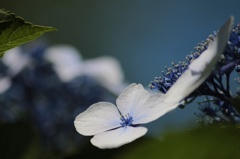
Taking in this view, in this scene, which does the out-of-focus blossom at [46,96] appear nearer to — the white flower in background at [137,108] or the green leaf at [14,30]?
the green leaf at [14,30]

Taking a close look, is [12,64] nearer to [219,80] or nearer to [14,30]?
[14,30]

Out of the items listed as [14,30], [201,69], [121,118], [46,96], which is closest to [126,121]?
[121,118]

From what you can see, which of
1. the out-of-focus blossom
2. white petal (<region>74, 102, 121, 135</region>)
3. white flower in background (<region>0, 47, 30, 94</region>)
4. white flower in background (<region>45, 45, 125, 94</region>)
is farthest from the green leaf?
white flower in background (<region>45, 45, 125, 94</region>)

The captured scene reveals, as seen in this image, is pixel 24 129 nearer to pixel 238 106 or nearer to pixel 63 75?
pixel 238 106

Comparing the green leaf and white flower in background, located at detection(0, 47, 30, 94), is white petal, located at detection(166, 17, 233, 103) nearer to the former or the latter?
the green leaf

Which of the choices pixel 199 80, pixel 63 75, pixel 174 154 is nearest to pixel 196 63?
pixel 199 80
